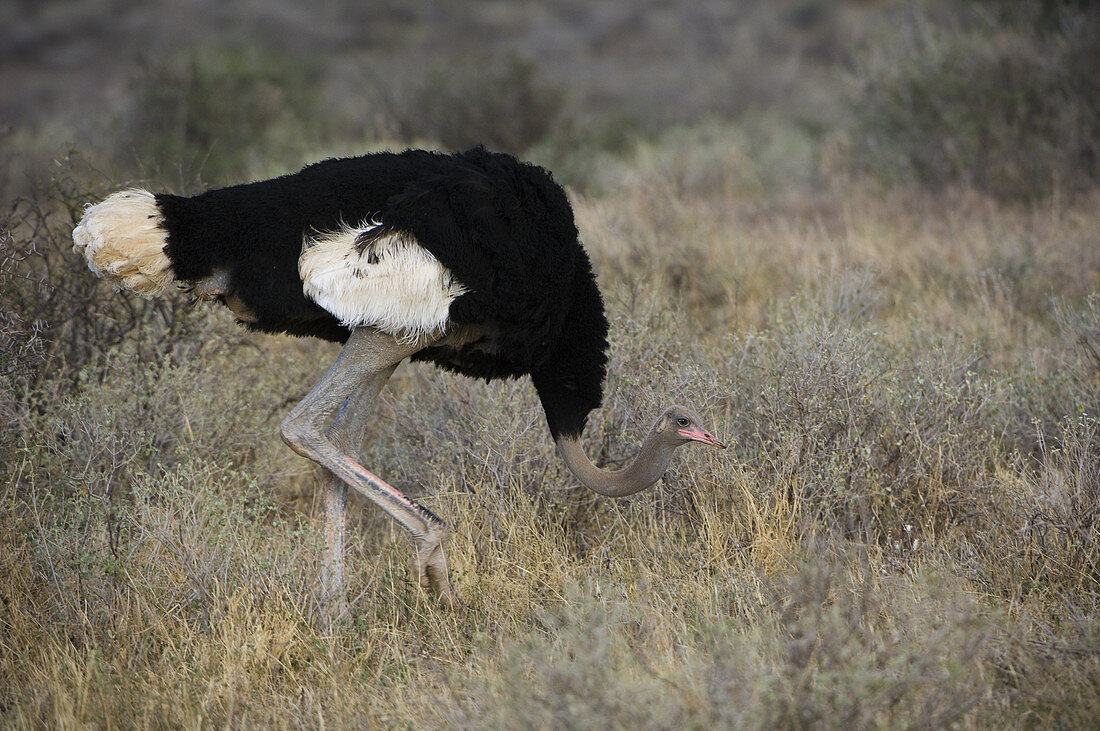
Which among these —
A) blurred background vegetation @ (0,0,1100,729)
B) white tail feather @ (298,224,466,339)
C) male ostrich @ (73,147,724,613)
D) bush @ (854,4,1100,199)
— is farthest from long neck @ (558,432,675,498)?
bush @ (854,4,1100,199)

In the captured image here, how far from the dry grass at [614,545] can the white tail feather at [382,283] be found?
3.03 ft

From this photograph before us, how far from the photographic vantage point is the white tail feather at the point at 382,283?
340cm

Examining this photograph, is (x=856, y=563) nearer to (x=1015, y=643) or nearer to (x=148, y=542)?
(x=1015, y=643)

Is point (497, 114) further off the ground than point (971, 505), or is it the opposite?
point (971, 505)

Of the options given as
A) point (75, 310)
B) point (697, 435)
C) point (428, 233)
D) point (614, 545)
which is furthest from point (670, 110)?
point (428, 233)

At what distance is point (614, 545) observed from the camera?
4207 millimetres

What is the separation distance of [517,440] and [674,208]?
13.2 ft

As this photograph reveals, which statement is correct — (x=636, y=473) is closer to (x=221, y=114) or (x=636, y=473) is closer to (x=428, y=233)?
(x=428, y=233)

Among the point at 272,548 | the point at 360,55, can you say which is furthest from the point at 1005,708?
the point at 360,55

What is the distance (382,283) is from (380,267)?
0.05 metres

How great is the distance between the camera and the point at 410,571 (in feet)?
12.9

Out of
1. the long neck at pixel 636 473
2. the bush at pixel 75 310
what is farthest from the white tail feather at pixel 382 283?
the bush at pixel 75 310

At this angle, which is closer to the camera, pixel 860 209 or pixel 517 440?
pixel 517 440

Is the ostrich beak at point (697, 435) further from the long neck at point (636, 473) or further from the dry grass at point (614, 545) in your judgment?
the dry grass at point (614, 545)
